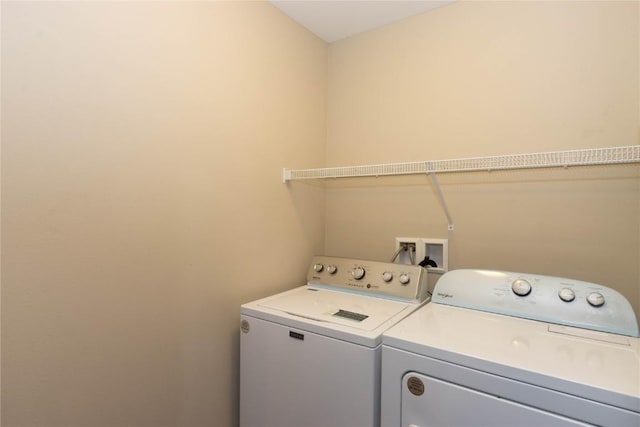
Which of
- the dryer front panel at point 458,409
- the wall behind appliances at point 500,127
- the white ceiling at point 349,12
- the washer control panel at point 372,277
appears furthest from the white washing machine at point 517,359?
the white ceiling at point 349,12

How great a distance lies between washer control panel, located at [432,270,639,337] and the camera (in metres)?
1.05

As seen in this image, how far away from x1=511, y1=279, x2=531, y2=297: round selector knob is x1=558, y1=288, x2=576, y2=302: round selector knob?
10 cm

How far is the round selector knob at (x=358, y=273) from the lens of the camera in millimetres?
1529

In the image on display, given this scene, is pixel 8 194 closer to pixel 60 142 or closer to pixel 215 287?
pixel 60 142

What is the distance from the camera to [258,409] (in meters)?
1.29

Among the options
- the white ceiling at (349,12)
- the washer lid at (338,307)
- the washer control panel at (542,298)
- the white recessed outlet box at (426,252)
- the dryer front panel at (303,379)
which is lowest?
the dryer front panel at (303,379)

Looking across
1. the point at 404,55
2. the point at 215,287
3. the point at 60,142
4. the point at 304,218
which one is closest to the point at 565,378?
the point at 215,287

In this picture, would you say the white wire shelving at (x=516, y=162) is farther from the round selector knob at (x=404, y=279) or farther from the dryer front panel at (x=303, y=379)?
the dryer front panel at (x=303, y=379)

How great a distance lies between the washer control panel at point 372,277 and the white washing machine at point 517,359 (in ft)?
0.45

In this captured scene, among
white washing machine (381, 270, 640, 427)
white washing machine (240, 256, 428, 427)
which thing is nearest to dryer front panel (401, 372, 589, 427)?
white washing machine (381, 270, 640, 427)

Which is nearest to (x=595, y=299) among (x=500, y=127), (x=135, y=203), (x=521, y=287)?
(x=521, y=287)

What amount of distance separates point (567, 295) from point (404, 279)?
0.57 metres

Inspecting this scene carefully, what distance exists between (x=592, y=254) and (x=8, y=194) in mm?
1975

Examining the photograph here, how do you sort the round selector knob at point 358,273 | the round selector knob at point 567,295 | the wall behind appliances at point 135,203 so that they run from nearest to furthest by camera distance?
the wall behind appliances at point 135,203 < the round selector knob at point 567,295 < the round selector knob at point 358,273
